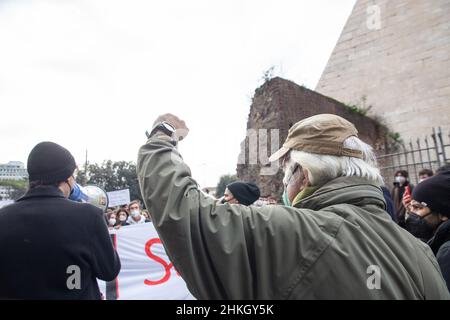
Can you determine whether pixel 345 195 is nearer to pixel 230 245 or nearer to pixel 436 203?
pixel 230 245

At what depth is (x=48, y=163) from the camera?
192 centimetres

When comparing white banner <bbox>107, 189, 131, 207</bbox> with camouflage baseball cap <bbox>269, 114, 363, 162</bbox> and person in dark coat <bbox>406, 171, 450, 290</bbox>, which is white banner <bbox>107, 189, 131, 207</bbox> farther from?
camouflage baseball cap <bbox>269, 114, 363, 162</bbox>

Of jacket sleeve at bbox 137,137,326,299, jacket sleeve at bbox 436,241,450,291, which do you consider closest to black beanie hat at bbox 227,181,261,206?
jacket sleeve at bbox 436,241,450,291

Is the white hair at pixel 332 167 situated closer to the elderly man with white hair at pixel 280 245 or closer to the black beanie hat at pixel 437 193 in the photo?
the elderly man with white hair at pixel 280 245

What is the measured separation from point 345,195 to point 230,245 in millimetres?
425

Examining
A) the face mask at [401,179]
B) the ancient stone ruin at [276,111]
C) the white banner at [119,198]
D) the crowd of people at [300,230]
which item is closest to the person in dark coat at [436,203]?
the crowd of people at [300,230]

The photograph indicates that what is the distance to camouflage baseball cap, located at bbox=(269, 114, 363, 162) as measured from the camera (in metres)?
1.16

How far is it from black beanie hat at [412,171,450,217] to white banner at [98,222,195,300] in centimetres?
314

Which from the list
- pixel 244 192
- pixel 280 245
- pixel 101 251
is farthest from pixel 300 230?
pixel 244 192

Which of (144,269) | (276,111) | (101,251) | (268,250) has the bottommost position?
(144,269)

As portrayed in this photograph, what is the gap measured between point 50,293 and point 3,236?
37cm

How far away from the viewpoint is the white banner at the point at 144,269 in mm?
4277
